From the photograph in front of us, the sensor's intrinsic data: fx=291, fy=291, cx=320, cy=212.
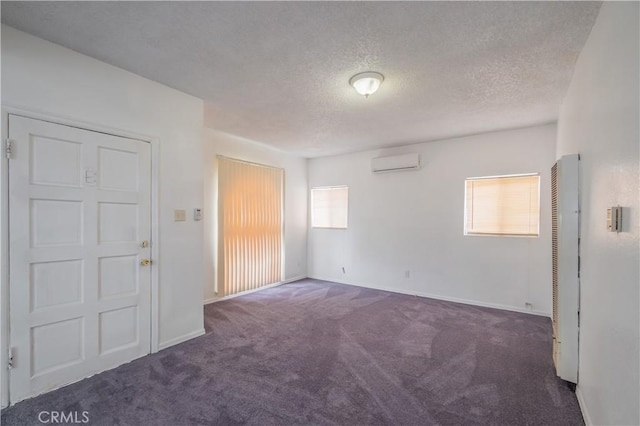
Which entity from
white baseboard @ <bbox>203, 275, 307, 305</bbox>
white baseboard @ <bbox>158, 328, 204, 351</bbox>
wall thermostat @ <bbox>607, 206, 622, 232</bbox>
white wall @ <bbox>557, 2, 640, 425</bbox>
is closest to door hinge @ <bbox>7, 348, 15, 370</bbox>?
white baseboard @ <bbox>158, 328, 204, 351</bbox>

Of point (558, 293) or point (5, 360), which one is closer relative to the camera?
point (5, 360)

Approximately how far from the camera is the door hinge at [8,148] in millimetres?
2000

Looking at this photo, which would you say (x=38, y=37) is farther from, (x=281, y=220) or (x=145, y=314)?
(x=281, y=220)

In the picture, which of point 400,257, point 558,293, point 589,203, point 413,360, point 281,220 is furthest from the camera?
point 281,220

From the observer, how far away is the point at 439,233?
4.69 m

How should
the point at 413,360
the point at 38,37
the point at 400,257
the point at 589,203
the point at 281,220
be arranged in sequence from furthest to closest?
the point at 281,220
the point at 400,257
the point at 413,360
the point at 38,37
the point at 589,203

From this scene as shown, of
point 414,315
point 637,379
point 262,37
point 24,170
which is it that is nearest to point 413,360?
point 414,315

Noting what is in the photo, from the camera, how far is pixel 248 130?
4.33m

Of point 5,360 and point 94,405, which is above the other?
point 5,360

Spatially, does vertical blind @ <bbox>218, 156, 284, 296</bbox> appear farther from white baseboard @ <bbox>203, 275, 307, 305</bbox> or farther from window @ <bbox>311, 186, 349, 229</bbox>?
window @ <bbox>311, 186, 349, 229</bbox>

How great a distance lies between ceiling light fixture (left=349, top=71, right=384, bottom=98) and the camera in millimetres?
2562

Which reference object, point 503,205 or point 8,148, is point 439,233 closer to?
Result: point 503,205

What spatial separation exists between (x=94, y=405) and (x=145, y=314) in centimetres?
81

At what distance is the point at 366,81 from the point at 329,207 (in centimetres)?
363
